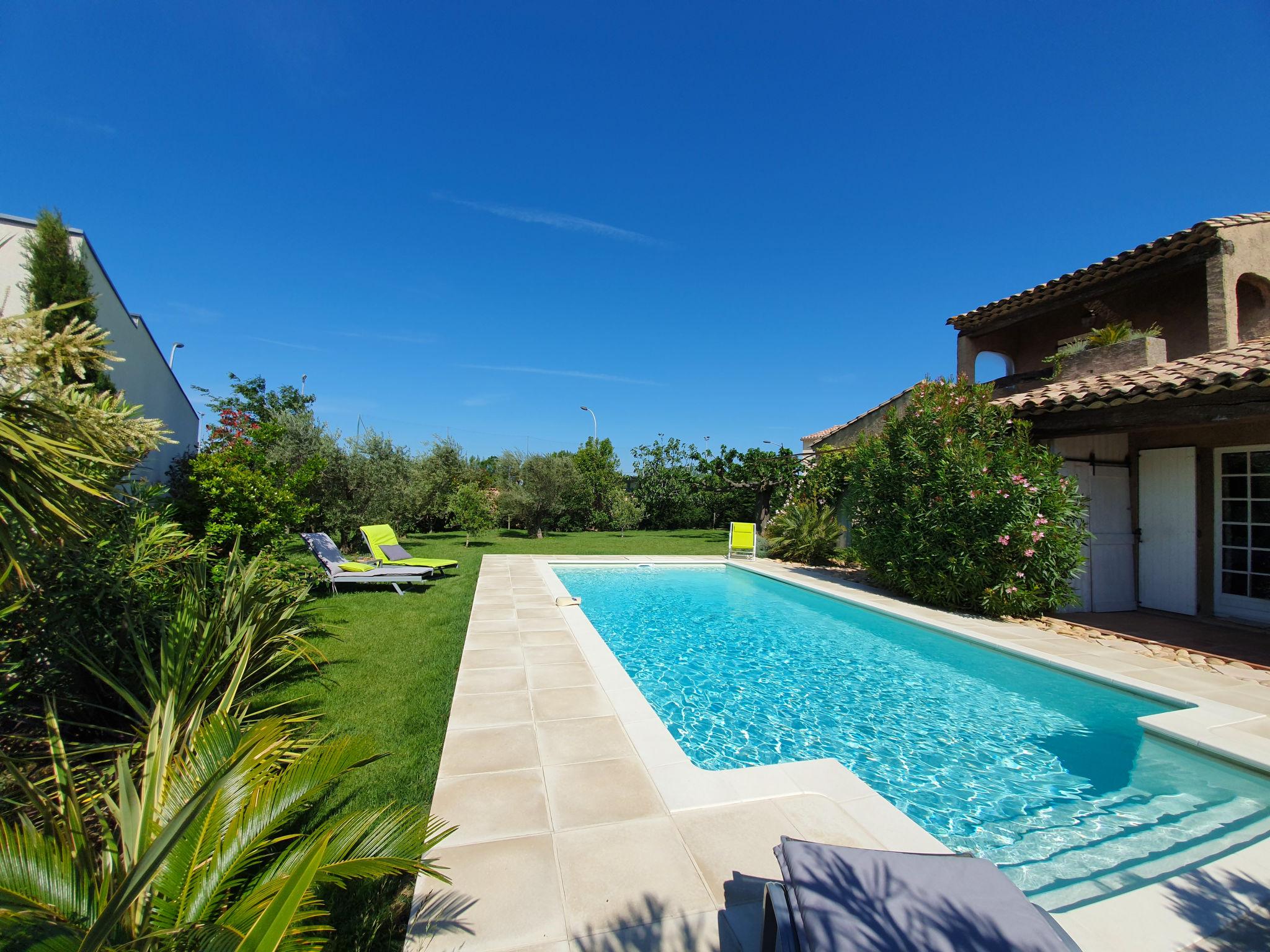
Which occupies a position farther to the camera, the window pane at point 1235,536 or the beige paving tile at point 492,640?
the window pane at point 1235,536

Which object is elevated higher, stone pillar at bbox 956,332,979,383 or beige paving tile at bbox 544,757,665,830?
stone pillar at bbox 956,332,979,383

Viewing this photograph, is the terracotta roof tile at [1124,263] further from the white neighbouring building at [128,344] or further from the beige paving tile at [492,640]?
the white neighbouring building at [128,344]

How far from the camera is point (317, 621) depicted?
22.9 feet

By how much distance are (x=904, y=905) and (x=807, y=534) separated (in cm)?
1345

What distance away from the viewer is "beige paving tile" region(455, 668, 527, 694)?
16.3ft

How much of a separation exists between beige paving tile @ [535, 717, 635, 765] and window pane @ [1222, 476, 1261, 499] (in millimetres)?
9923

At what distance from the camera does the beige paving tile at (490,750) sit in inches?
141

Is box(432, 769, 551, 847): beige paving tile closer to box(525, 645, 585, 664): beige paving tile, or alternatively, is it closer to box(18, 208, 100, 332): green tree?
box(525, 645, 585, 664): beige paving tile

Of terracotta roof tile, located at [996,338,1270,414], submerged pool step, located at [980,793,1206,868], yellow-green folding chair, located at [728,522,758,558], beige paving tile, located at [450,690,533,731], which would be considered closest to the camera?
submerged pool step, located at [980,793,1206,868]

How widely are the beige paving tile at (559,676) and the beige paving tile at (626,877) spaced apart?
229 centimetres

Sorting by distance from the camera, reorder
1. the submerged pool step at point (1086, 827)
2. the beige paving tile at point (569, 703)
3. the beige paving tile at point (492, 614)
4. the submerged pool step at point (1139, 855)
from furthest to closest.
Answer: the beige paving tile at point (492, 614) → the beige paving tile at point (569, 703) → the submerged pool step at point (1086, 827) → the submerged pool step at point (1139, 855)

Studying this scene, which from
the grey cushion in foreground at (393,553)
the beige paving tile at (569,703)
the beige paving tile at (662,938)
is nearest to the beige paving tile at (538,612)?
the beige paving tile at (569,703)

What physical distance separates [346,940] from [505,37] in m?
12.5

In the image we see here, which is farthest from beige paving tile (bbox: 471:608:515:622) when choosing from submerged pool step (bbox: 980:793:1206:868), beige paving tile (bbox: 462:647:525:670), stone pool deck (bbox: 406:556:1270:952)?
submerged pool step (bbox: 980:793:1206:868)
